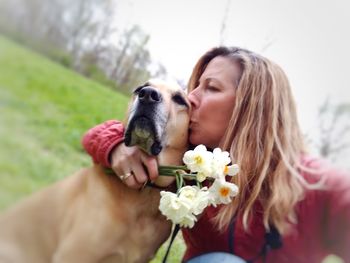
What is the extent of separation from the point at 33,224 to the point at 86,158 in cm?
16

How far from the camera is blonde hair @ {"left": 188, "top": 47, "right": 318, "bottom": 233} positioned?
82 cm

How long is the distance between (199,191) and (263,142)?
23cm

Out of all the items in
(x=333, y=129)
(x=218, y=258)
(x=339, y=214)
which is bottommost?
(x=218, y=258)

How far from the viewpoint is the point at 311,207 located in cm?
82

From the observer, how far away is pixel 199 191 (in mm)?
667

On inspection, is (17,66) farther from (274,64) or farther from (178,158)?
(274,64)

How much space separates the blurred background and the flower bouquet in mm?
205

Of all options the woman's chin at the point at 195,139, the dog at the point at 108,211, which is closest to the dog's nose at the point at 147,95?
the dog at the point at 108,211

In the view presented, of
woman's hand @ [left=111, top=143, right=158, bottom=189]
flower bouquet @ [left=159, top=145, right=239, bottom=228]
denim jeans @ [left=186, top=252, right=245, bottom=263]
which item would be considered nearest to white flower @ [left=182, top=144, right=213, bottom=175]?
flower bouquet @ [left=159, top=145, right=239, bottom=228]

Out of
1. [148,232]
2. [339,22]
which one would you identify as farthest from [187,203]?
[339,22]

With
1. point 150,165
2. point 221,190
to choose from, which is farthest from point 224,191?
point 150,165

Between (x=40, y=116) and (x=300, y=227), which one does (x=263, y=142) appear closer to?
(x=300, y=227)

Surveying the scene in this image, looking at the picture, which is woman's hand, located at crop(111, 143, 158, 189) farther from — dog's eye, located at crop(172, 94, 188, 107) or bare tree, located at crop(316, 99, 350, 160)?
bare tree, located at crop(316, 99, 350, 160)

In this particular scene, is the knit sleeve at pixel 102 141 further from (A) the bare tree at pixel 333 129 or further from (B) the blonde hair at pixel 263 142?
(A) the bare tree at pixel 333 129
